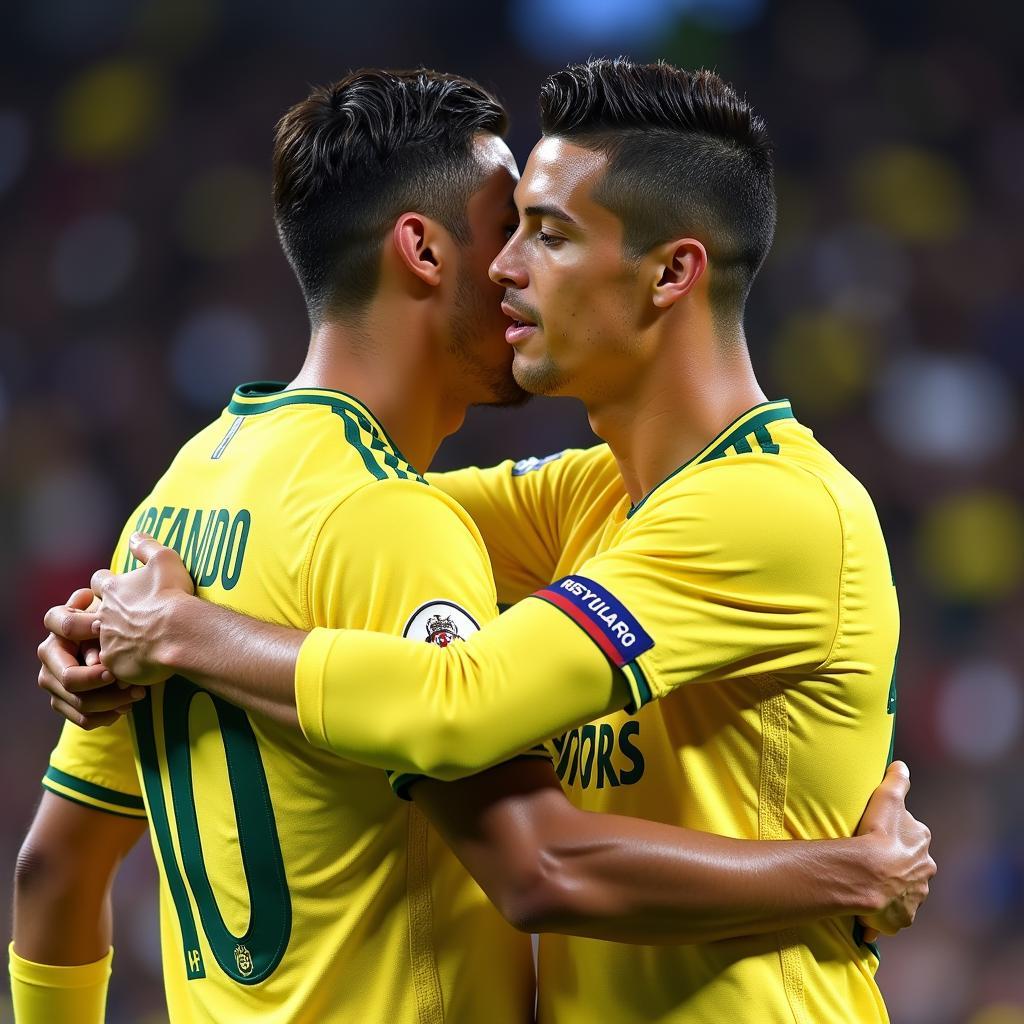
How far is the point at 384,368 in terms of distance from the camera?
2.44m

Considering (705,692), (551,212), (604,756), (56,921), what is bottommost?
(56,921)

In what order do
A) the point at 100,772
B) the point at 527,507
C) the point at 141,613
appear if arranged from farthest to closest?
the point at 527,507 → the point at 100,772 → the point at 141,613

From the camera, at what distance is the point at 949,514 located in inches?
316

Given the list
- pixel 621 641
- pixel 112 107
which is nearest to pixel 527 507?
pixel 621 641

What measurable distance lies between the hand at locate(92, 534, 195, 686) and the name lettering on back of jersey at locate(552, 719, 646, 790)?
65 centimetres

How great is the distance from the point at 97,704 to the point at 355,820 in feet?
1.51

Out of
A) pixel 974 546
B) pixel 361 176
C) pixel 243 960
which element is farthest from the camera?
pixel 974 546

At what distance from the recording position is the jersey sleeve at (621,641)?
191 centimetres

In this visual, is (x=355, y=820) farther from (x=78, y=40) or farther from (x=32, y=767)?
(x=78, y=40)

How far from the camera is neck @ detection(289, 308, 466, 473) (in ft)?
7.91

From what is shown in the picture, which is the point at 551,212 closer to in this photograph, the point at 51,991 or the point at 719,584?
the point at 719,584

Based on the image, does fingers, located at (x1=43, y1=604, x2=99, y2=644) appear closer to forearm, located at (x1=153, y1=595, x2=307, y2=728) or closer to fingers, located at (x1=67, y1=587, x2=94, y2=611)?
fingers, located at (x1=67, y1=587, x2=94, y2=611)

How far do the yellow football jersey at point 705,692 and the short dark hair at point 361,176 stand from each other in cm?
66

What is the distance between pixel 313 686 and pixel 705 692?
2.07 ft
